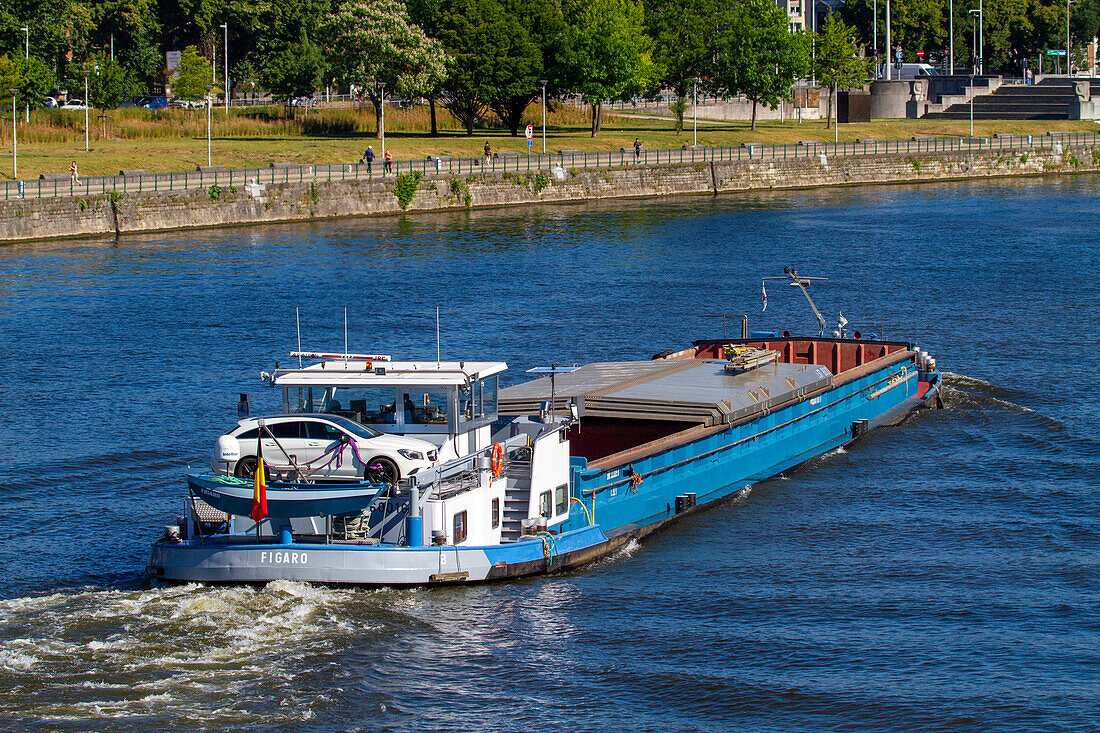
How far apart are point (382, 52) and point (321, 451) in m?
88.0

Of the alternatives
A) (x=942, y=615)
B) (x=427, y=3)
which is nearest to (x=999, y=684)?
(x=942, y=615)

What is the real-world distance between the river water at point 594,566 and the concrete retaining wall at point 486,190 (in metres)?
16.8

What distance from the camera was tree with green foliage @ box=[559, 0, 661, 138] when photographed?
386ft

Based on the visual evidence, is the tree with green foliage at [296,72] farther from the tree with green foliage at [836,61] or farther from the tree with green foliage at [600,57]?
the tree with green foliage at [836,61]

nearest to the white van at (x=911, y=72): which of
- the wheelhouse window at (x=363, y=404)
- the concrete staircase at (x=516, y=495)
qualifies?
the concrete staircase at (x=516, y=495)

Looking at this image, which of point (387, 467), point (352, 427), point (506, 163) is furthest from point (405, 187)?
point (387, 467)

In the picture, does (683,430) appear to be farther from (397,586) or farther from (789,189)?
(789,189)

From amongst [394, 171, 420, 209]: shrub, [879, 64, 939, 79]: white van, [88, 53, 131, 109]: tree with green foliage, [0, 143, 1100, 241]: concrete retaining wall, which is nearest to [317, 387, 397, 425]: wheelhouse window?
[0, 143, 1100, 241]: concrete retaining wall

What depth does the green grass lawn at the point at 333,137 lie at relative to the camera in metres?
94.8

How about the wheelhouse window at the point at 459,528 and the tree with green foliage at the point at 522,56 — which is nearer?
the wheelhouse window at the point at 459,528

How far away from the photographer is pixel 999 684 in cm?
2309

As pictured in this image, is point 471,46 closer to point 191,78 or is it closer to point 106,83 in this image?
point 191,78

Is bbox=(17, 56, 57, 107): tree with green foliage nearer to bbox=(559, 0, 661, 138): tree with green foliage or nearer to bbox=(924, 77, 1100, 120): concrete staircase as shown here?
bbox=(559, 0, 661, 138): tree with green foliage

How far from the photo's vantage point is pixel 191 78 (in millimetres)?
113062
